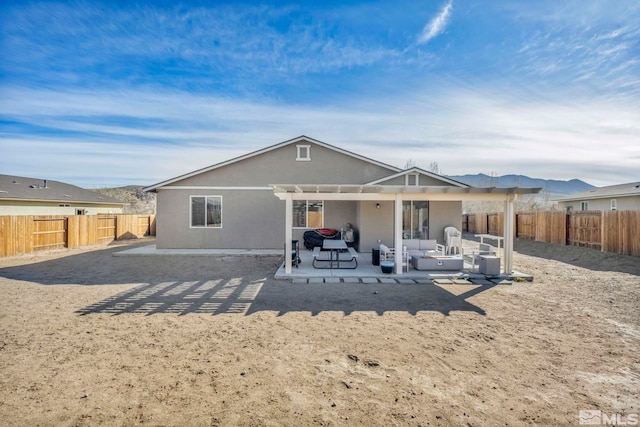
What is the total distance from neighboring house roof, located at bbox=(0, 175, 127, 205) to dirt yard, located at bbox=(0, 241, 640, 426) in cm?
1319

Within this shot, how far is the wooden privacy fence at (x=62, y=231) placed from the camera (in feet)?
42.3

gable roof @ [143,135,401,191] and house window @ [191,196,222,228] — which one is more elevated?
gable roof @ [143,135,401,191]

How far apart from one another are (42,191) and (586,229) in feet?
96.6

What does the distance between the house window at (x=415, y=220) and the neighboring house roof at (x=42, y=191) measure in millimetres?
20058

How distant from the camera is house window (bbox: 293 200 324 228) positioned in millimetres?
14109

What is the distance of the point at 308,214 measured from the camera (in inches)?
556

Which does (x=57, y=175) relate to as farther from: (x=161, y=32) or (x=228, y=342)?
(x=228, y=342)

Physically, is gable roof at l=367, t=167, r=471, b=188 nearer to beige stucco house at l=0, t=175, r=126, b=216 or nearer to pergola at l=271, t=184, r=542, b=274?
pergola at l=271, t=184, r=542, b=274

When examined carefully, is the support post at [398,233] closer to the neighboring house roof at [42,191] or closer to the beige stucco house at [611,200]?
the beige stucco house at [611,200]

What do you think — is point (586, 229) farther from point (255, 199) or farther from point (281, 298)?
point (255, 199)

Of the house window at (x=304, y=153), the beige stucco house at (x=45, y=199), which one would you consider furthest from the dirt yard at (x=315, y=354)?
the beige stucco house at (x=45, y=199)

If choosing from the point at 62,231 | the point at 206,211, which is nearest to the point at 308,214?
the point at 206,211

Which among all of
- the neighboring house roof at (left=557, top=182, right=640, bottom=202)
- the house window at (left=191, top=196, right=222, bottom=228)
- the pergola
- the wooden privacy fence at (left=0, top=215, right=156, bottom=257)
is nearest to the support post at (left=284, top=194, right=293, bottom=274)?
the pergola

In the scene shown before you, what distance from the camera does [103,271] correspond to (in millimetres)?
10047
